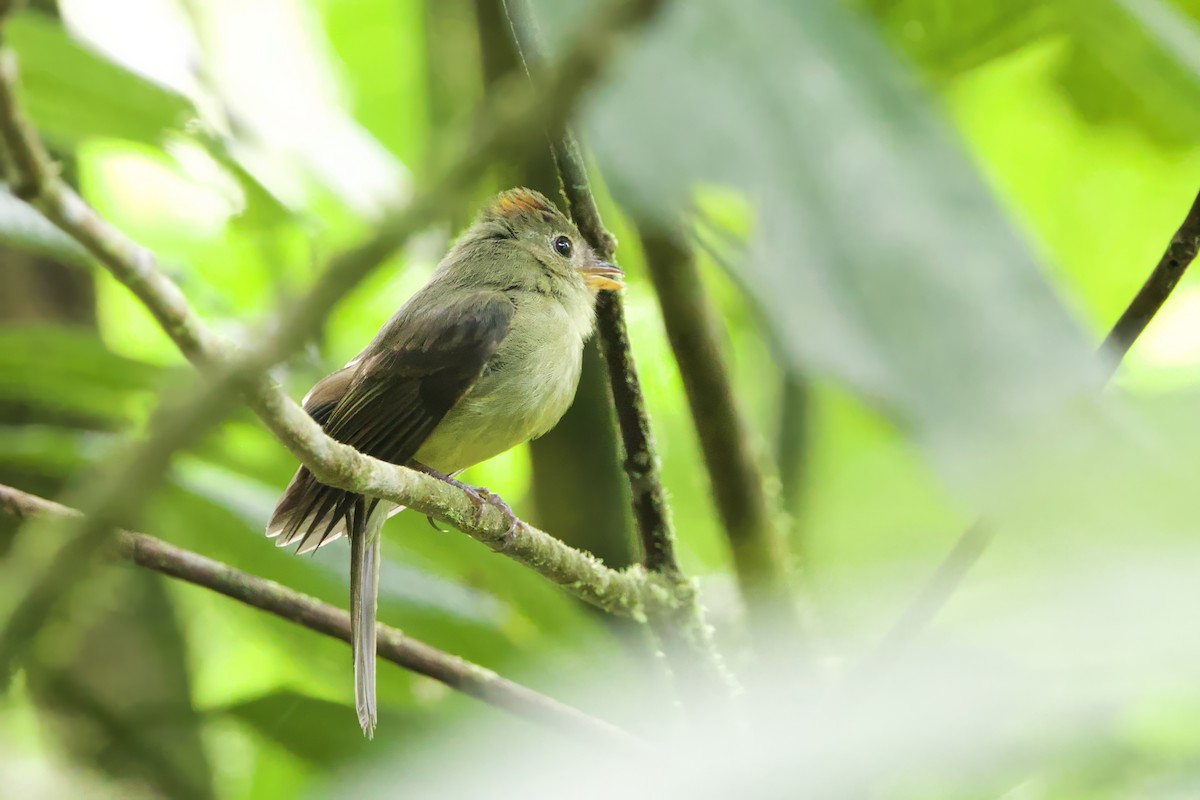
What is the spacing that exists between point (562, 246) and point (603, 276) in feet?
2.04

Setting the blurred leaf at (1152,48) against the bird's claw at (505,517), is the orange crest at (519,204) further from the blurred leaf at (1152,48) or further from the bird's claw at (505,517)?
the blurred leaf at (1152,48)

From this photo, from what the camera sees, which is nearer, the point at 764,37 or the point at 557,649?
the point at 764,37

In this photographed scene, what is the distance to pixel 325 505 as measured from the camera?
2.48 m

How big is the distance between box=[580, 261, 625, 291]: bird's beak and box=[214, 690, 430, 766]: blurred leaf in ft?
3.46

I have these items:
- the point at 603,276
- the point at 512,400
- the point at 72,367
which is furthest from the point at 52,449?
the point at 603,276

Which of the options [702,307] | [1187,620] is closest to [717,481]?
[702,307]

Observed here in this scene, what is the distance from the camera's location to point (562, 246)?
3592mm

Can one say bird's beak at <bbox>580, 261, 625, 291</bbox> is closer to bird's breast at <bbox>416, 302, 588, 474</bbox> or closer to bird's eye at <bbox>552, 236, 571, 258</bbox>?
bird's breast at <bbox>416, 302, 588, 474</bbox>

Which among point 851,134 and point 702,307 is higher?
point 851,134

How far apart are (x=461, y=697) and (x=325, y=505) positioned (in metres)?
0.52

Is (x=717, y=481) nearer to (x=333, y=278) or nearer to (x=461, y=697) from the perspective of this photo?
(x=461, y=697)

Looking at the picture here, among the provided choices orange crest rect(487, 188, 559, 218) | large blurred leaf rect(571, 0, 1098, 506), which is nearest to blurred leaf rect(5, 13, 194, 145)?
orange crest rect(487, 188, 559, 218)

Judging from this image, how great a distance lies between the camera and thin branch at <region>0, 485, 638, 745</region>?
204 cm

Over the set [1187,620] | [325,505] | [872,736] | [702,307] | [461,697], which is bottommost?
[461,697]
